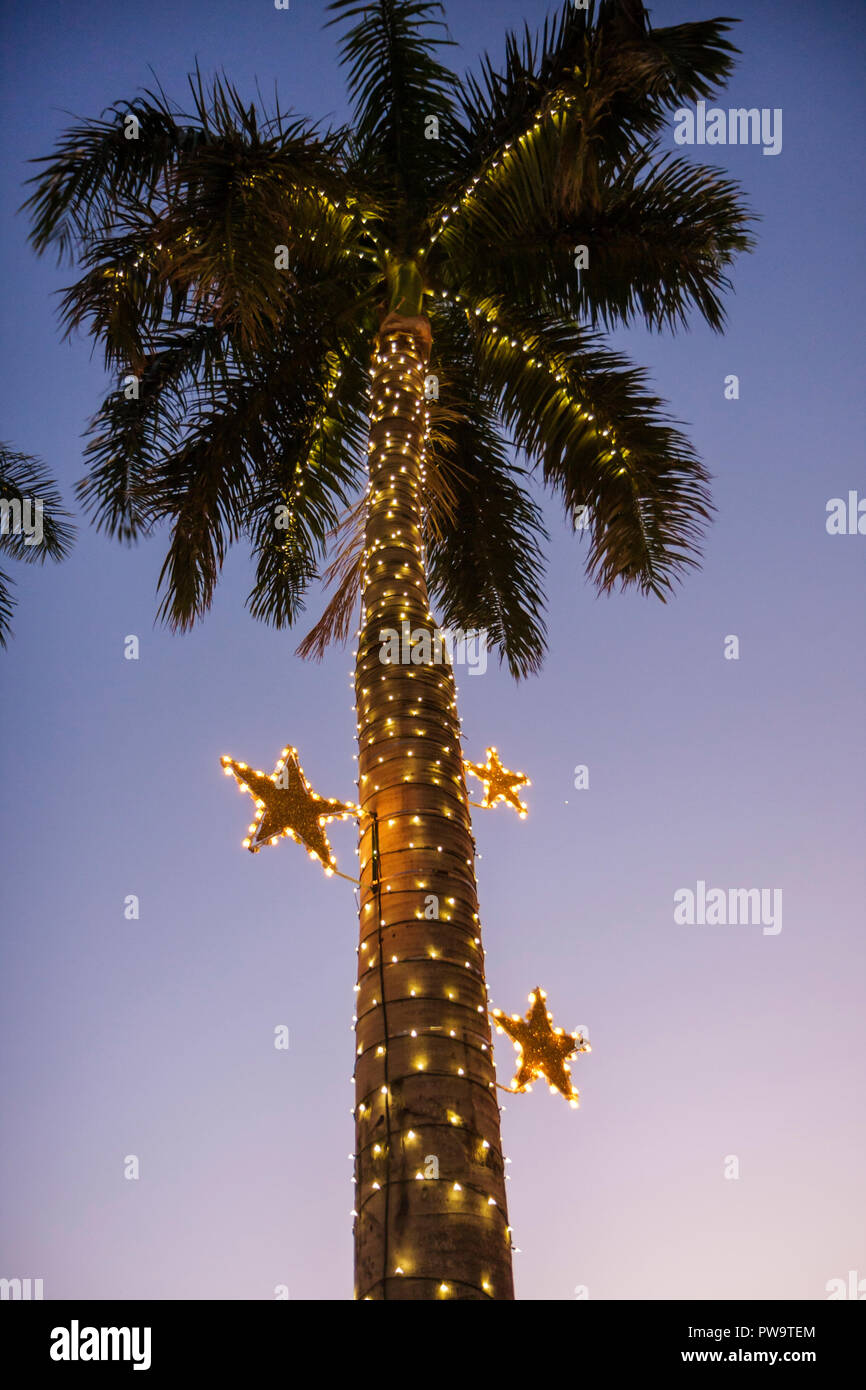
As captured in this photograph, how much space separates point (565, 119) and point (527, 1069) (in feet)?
21.9

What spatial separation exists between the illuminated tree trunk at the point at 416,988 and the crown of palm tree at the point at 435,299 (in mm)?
2116

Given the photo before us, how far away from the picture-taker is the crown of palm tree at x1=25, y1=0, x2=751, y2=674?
756cm

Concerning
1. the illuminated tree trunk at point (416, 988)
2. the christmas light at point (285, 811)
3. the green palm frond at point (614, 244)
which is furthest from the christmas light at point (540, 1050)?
the green palm frond at point (614, 244)

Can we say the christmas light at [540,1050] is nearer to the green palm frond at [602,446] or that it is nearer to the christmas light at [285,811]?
the christmas light at [285,811]

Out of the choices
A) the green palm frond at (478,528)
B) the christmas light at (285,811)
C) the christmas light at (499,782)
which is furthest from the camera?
the green palm frond at (478,528)

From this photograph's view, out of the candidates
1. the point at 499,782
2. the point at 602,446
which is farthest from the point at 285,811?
the point at 602,446

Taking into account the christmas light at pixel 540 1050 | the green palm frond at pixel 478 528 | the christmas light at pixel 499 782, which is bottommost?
the christmas light at pixel 540 1050

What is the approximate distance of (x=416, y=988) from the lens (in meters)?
4.84

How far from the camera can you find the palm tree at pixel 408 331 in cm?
689

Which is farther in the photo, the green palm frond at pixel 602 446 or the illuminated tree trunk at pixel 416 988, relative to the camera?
the green palm frond at pixel 602 446

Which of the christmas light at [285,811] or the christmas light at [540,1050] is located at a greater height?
the christmas light at [285,811]

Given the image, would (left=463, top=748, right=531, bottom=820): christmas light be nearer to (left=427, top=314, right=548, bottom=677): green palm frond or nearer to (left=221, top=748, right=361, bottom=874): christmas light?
(left=221, top=748, right=361, bottom=874): christmas light

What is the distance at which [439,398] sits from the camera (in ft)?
31.5

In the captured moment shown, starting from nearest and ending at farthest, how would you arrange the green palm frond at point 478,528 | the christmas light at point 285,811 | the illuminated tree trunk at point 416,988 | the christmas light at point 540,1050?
the illuminated tree trunk at point 416,988, the christmas light at point 285,811, the christmas light at point 540,1050, the green palm frond at point 478,528
